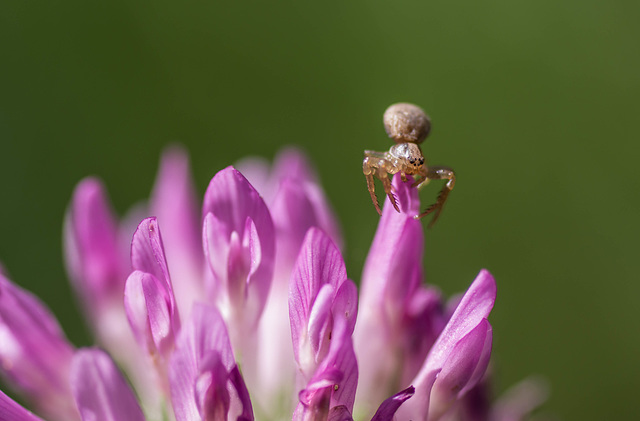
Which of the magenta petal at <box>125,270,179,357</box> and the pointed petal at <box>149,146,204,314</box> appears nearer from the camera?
the magenta petal at <box>125,270,179,357</box>

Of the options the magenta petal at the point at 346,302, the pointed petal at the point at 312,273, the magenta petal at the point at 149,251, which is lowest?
the magenta petal at the point at 346,302

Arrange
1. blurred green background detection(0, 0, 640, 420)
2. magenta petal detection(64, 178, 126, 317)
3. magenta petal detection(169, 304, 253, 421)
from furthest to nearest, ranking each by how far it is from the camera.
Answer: blurred green background detection(0, 0, 640, 420), magenta petal detection(64, 178, 126, 317), magenta petal detection(169, 304, 253, 421)

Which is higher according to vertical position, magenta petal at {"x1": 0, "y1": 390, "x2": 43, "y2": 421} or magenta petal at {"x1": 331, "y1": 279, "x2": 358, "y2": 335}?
magenta petal at {"x1": 331, "y1": 279, "x2": 358, "y2": 335}

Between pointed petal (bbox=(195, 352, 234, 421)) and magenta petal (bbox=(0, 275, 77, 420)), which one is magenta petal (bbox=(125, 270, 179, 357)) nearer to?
pointed petal (bbox=(195, 352, 234, 421))

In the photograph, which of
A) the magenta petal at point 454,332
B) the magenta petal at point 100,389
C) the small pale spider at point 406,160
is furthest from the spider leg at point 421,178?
the magenta petal at point 100,389

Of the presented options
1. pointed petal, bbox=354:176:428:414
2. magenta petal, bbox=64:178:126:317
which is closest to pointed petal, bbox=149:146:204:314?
magenta petal, bbox=64:178:126:317

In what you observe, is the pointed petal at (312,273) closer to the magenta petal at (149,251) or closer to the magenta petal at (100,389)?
the magenta petal at (149,251)

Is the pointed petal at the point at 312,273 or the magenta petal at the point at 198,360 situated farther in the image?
the pointed petal at the point at 312,273
